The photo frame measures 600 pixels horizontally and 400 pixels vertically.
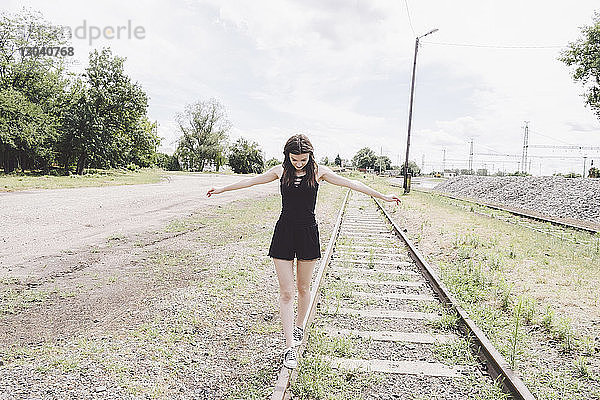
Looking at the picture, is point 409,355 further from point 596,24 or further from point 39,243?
point 596,24

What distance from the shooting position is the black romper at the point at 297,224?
11.9 feet

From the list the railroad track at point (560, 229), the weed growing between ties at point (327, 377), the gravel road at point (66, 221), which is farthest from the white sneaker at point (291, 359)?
the railroad track at point (560, 229)

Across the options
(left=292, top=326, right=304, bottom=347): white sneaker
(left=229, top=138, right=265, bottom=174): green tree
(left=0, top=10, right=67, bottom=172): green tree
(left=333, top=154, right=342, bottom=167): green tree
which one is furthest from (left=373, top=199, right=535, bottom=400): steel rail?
(left=333, top=154, right=342, bottom=167): green tree

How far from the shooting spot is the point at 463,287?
6504 mm

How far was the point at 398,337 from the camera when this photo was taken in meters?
4.58

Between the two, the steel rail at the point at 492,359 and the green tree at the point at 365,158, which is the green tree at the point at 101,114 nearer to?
the steel rail at the point at 492,359

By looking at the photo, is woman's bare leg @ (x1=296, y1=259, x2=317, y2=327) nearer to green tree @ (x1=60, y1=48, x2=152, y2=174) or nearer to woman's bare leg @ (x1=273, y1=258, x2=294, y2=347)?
woman's bare leg @ (x1=273, y1=258, x2=294, y2=347)

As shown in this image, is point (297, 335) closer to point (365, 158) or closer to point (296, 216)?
point (296, 216)

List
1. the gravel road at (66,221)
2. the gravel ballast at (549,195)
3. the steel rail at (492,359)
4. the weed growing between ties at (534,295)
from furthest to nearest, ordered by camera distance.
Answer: the gravel ballast at (549,195), the gravel road at (66,221), the weed growing between ties at (534,295), the steel rail at (492,359)

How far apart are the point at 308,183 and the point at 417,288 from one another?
12.0ft

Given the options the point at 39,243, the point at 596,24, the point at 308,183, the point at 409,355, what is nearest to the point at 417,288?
the point at 409,355

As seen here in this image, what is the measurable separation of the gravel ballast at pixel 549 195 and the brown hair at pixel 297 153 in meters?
17.2

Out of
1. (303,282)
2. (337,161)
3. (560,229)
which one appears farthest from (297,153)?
(337,161)

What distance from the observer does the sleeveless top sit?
363 centimetres
